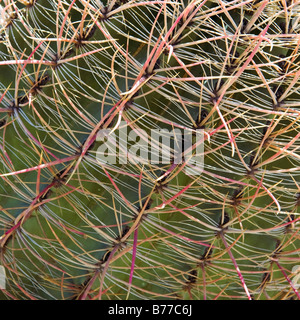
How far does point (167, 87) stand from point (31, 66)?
1.05 ft

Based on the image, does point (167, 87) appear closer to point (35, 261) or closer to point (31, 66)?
point (31, 66)

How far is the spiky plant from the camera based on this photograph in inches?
33.2

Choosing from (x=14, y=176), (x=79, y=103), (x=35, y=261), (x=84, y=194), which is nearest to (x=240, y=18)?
(x=79, y=103)

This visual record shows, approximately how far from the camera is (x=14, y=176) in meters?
0.96

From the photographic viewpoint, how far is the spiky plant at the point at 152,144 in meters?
0.84

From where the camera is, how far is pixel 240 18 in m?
0.89

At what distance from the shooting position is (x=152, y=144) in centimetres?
83

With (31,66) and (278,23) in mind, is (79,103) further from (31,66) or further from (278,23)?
(278,23)

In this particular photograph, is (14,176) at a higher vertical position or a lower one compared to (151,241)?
higher
